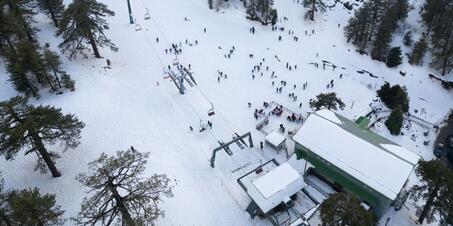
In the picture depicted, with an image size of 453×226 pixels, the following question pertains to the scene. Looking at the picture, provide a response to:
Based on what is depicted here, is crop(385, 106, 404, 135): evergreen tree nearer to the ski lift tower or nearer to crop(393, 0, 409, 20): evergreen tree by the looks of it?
the ski lift tower

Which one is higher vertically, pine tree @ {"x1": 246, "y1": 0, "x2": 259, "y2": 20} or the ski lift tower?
pine tree @ {"x1": 246, "y1": 0, "x2": 259, "y2": 20}

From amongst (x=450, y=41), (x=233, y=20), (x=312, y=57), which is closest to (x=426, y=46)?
(x=450, y=41)

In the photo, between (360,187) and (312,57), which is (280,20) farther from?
(360,187)

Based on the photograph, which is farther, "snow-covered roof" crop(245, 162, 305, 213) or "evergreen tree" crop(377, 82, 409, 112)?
"evergreen tree" crop(377, 82, 409, 112)

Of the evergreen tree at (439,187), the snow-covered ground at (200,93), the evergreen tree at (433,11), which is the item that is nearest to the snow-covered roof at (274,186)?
the snow-covered ground at (200,93)

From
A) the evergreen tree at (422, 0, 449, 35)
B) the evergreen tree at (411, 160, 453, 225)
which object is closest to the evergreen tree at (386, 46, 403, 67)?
the evergreen tree at (422, 0, 449, 35)

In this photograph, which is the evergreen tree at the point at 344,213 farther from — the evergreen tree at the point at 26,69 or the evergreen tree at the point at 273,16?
the evergreen tree at the point at 273,16
